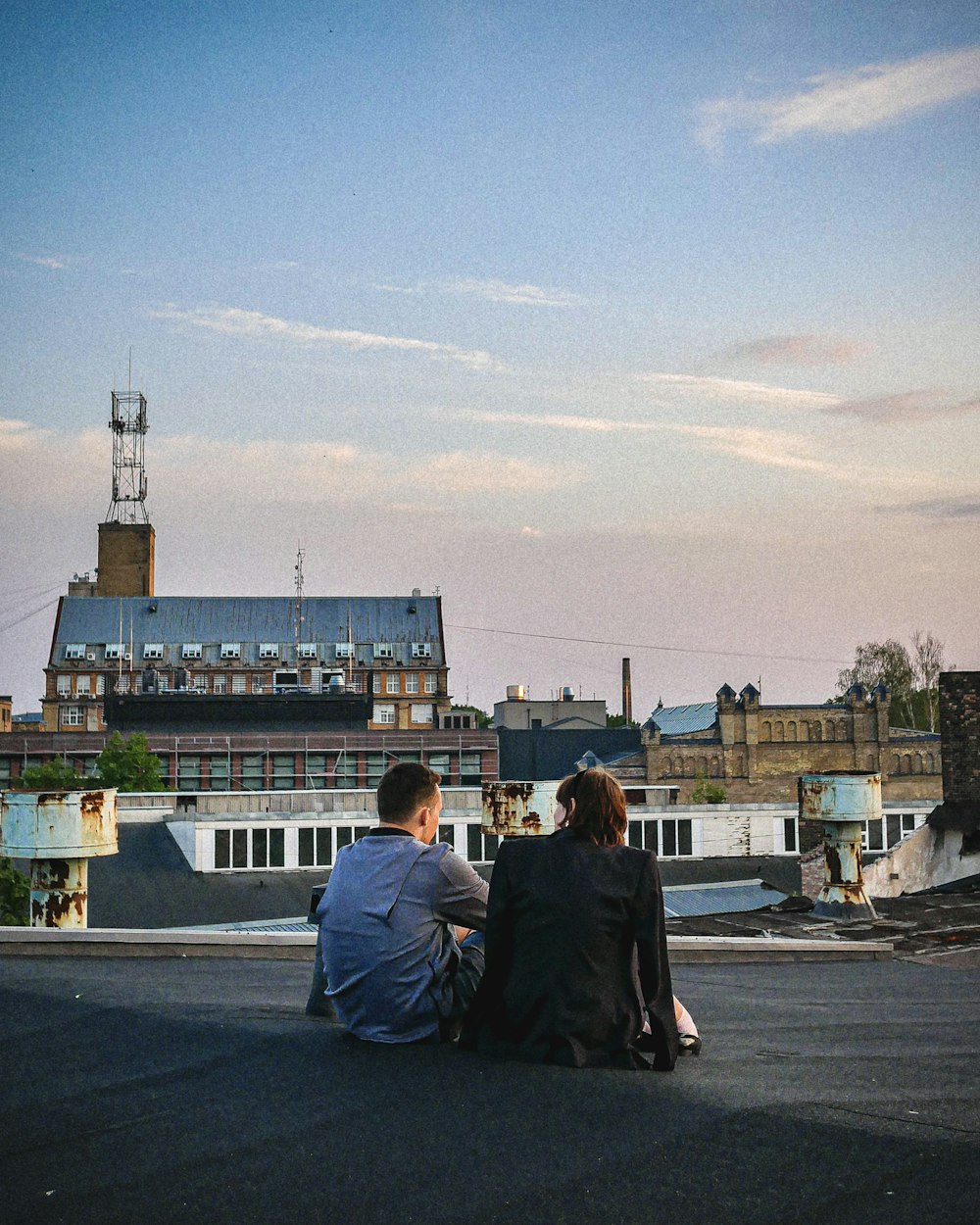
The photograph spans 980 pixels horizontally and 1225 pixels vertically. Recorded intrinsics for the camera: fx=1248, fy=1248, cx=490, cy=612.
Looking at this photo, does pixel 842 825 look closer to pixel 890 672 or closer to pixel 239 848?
pixel 239 848

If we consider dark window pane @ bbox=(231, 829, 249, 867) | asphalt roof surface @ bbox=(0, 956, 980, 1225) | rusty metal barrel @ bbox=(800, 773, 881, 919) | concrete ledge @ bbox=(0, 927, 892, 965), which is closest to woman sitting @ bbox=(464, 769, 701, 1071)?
asphalt roof surface @ bbox=(0, 956, 980, 1225)

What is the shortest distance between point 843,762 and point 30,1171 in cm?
7605

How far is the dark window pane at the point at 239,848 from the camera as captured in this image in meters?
37.7

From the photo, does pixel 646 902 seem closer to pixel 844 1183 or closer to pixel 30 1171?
pixel 844 1183

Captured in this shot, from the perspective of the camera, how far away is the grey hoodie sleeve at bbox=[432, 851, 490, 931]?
527 centimetres

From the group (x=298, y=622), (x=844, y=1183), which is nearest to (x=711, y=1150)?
(x=844, y=1183)

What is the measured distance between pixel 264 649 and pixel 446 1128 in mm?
97112

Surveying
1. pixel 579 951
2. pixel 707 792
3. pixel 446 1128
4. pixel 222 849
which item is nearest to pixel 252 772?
pixel 707 792

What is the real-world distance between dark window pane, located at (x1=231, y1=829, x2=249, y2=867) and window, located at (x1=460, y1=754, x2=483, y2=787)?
33.5m

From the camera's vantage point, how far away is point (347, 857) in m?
5.40

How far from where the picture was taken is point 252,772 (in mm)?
69312

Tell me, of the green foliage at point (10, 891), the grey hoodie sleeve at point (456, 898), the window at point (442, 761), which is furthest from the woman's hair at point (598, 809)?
the window at point (442, 761)

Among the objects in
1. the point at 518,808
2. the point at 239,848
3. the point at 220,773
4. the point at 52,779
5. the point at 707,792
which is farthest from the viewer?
the point at 707,792

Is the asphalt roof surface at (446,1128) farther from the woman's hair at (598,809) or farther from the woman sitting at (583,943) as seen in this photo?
the woman's hair at (598,809)
